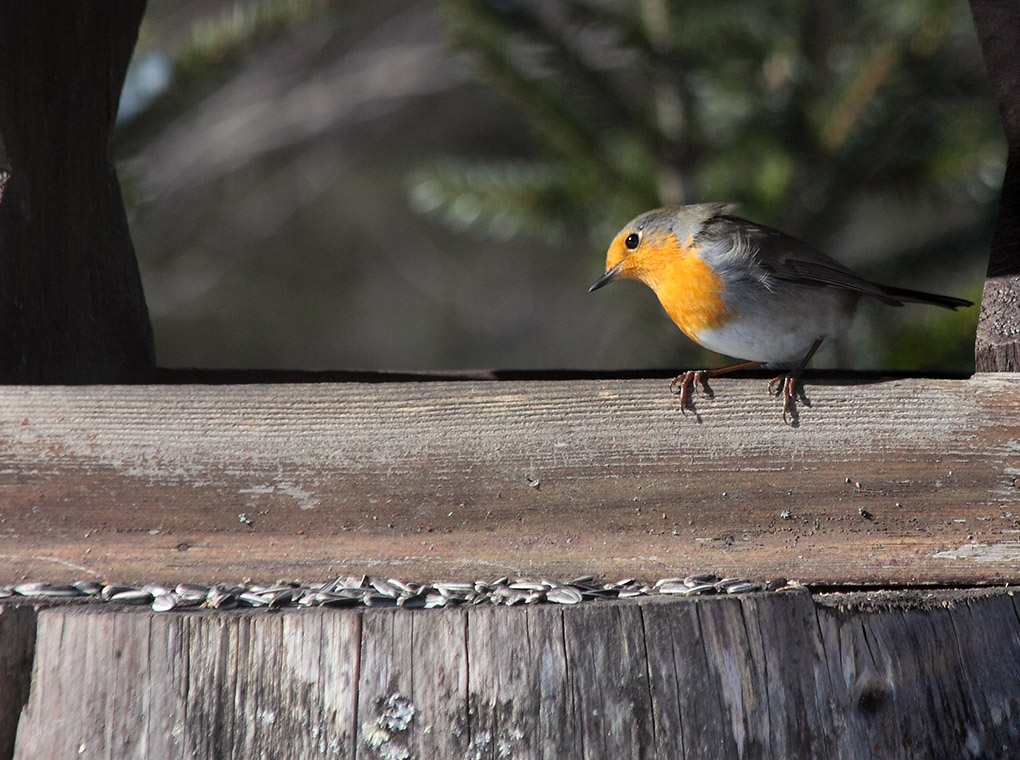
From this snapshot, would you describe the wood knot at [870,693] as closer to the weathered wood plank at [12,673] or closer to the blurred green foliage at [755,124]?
the weathered wood plank at [12,673]

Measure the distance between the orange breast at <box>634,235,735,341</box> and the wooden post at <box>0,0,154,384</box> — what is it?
4.38ft

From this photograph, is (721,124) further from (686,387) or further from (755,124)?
(686,387)

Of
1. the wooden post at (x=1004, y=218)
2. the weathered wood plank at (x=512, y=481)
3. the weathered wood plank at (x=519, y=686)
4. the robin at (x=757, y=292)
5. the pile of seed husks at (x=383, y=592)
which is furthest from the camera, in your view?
the robin at (x=757, y=292)

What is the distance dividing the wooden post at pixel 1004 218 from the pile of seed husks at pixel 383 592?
630 millimetres

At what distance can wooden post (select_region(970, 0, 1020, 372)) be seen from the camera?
6.72ft

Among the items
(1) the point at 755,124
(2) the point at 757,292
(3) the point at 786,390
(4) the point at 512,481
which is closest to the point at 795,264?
(2) the point at 757,292

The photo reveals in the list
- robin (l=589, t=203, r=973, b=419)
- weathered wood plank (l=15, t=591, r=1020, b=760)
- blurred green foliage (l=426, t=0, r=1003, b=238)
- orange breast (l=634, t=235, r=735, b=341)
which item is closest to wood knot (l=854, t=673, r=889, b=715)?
weathered wood plank (l=15, t=591, r=1020, b=760)

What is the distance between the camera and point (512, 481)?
77.9 inches

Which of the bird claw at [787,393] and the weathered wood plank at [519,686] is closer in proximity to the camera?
A: the weathered wood plank at [519,686]

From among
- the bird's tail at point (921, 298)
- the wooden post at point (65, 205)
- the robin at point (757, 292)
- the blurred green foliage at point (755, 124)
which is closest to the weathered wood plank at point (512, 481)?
the wooden post at point (65, 205)

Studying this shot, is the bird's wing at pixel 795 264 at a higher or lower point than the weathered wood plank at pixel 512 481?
higher

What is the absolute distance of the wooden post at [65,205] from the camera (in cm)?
235

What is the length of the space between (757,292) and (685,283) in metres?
0.18

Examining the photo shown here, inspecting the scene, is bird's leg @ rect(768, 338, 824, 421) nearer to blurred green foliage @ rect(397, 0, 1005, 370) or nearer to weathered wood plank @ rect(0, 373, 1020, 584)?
weathered wood plank @ rect(0, 373, 1020, 584)
